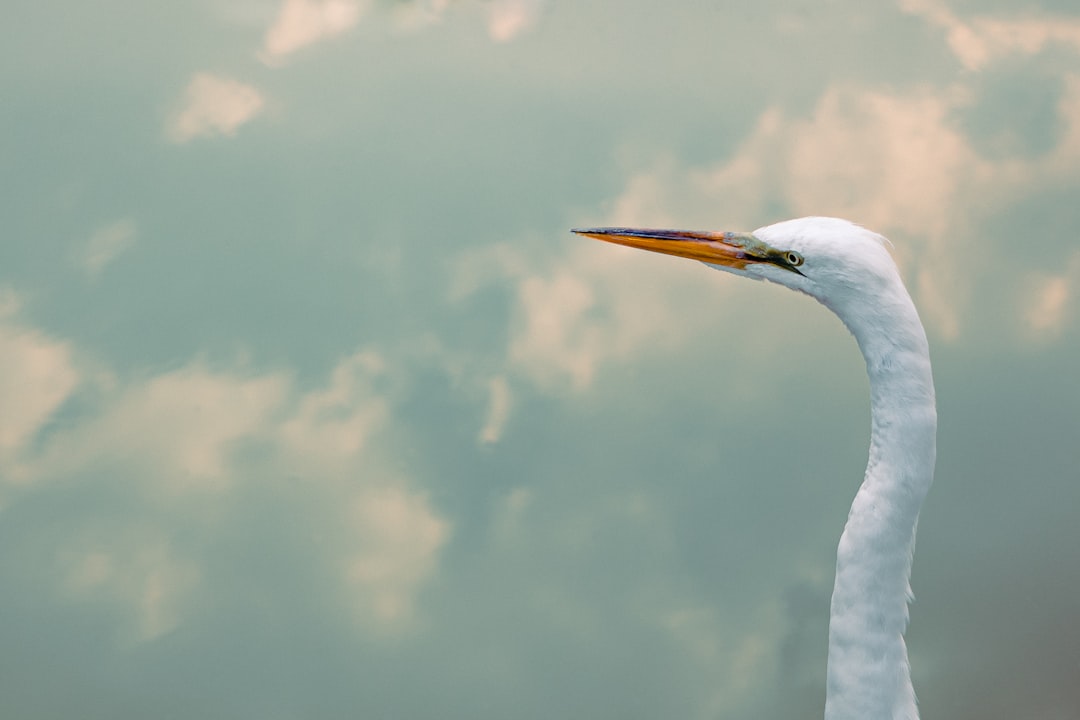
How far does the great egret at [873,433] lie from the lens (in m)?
1.24

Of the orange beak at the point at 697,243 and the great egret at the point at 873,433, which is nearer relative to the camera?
the great egret at the point at 873,433

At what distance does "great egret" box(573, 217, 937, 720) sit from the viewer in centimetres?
124

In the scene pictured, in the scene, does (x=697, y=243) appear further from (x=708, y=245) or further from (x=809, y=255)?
(x=809, y=255)

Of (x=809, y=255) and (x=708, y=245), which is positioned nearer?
(x=809, y=255)

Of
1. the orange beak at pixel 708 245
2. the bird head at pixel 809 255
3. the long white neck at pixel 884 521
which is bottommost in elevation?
the long white neck at pixel 884 521

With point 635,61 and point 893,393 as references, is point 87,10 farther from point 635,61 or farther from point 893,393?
point 893,393

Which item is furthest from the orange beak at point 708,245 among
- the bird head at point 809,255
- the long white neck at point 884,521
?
the long white neck at point 884,521

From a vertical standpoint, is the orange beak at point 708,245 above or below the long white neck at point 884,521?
above

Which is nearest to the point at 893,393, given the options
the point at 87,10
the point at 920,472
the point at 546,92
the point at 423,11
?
the point at 920,472

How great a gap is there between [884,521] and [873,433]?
10 cm

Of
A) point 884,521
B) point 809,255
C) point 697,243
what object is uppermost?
point 697,243

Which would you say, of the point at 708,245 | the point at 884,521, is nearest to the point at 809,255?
the point at 708,245

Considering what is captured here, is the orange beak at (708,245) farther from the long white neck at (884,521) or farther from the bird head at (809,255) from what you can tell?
the long white neck at (884,521)

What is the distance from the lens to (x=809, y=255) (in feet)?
4.20
